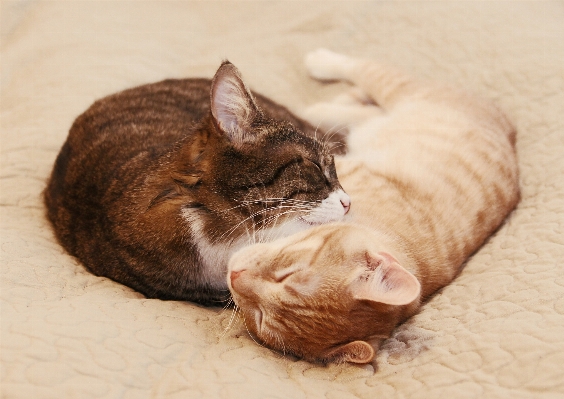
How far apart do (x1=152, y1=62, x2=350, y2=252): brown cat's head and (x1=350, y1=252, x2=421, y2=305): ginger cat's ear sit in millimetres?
280

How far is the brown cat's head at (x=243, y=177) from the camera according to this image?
1451mm

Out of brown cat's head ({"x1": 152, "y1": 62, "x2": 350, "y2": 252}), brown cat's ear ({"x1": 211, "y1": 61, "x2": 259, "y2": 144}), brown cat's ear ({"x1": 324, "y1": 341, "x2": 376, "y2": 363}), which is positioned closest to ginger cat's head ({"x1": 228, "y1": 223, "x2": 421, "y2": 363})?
brown cat's ear ({"x1": 324, "y1": 341, "x2": 376, "y2": 363})

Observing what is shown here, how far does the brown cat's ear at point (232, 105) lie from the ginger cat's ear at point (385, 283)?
0.50 meters

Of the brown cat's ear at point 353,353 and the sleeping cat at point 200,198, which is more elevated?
the sleeping cat at point 200,198

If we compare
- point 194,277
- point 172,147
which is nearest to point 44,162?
point 172,147

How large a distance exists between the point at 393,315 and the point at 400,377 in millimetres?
212

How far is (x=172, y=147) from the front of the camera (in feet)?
5.39

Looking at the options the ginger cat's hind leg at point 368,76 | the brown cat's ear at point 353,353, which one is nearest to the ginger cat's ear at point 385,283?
the brown cat's ear at point 353,353

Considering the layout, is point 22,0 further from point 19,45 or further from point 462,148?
point 462,148

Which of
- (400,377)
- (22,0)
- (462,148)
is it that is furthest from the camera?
(22,0)

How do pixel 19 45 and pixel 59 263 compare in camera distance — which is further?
pixel 19 45

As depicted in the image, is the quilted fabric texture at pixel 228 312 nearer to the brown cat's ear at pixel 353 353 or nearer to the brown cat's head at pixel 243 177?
the brown cat's ear at pixel 353 353

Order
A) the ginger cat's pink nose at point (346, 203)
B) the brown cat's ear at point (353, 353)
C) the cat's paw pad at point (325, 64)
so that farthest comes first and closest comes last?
1. the cat's paw pad at point (325, 64)
2. the ginger cat's pink nose at point (346, 203)
3. the brown cat's ear at point (353, 353)

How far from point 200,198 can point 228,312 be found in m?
0.37
